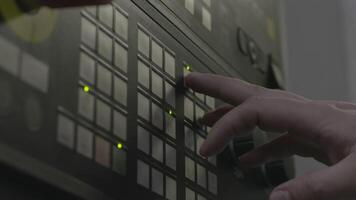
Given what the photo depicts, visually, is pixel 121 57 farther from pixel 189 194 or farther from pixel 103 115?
pixel 189 194

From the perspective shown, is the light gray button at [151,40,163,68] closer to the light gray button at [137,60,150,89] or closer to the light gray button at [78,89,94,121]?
the light gray button at [137,60,150,89]

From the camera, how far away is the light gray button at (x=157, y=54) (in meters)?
0.69

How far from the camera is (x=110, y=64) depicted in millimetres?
605

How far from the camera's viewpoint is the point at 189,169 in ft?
2.40

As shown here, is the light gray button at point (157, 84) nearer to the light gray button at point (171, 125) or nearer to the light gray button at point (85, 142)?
the light gray button at point (171, 125)

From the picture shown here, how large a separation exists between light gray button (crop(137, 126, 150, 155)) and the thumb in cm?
12

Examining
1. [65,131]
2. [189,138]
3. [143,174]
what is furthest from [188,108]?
[65,131]

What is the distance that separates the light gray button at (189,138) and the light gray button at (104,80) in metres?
0.16

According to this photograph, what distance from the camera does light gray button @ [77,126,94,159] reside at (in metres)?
0.55

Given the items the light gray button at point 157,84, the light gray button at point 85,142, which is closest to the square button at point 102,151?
the light gray button at point 85,142

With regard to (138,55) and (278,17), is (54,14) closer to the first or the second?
(138,55)

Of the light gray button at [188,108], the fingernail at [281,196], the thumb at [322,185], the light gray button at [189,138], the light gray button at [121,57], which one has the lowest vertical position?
the fingernail at [281,196]

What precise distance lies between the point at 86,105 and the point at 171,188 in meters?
0.16

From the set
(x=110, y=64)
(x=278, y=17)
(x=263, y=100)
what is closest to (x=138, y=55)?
(x=110, y=64)
